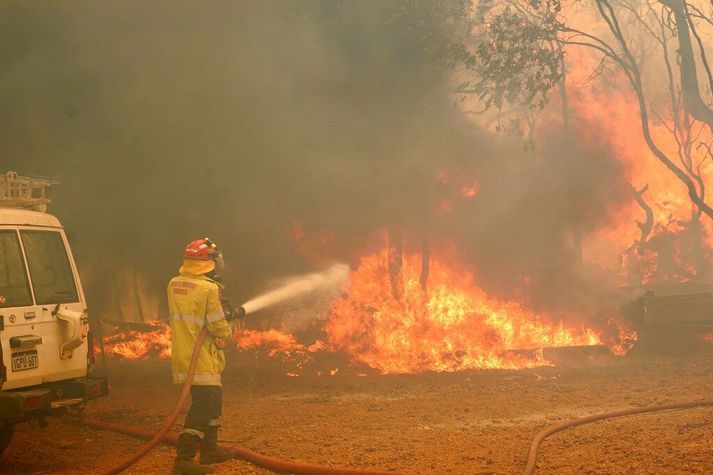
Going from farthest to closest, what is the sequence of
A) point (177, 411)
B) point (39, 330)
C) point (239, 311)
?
point (239, 311) < point (39, 330) < point (177, 411)

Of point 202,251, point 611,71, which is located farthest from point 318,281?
point 611,71

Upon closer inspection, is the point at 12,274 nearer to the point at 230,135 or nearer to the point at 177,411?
the point at 177,411

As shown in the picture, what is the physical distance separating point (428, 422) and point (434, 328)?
6425mm

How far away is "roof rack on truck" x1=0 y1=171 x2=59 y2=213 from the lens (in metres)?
6.87

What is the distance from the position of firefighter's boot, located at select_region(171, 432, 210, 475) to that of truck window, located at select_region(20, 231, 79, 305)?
72.6 inches

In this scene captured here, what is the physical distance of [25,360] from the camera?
6.21 m

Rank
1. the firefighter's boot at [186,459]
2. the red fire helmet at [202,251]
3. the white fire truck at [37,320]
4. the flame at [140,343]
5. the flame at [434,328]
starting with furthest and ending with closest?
the flame at [140,343] → the flame at [434,328] → the red fire helmet at [202,251] → the white fire truck at [37,320] → the firefighter's boot at [186,459]

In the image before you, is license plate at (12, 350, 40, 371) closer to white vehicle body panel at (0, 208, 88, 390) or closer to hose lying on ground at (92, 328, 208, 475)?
white vehicle body panel at (0, 208, 88, 390)

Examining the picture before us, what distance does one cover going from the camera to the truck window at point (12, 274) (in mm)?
6312

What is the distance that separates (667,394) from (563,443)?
3557 mm

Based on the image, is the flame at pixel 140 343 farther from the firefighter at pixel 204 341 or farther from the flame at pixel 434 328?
the firefighter at pixel 204 341

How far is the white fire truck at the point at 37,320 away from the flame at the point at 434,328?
23.7ft

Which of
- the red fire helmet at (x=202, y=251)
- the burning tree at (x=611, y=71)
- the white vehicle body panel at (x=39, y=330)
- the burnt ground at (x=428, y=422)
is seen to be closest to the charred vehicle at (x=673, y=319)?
the burnt ground at (x=428, y=422)

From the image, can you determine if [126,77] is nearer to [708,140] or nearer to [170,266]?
[170,266]
